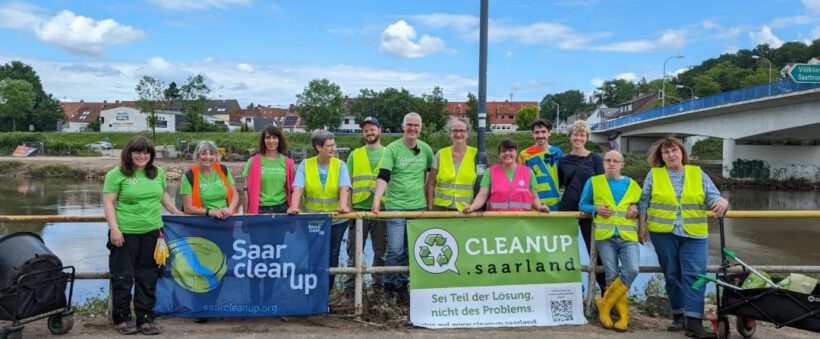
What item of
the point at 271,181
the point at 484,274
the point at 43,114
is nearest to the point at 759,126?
the point at 484,274

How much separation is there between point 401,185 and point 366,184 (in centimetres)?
40

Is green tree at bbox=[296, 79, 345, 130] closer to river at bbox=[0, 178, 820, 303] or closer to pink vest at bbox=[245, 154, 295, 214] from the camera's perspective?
river at bbox=[0, 178, 820, 303]

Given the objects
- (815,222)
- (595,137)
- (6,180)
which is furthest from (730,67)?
(6,180)

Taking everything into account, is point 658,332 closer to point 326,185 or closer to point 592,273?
point 592,273

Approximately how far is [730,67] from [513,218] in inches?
4506

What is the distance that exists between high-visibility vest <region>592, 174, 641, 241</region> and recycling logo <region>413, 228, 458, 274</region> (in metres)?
1.29

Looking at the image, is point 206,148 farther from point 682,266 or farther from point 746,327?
point 746,327

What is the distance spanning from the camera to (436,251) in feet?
17.3

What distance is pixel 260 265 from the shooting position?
5.24m

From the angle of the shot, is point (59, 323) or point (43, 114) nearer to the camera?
point (59, 323)

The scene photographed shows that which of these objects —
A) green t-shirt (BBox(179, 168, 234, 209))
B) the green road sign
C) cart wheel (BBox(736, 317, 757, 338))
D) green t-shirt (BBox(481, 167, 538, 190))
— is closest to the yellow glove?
green t-shirt (BBox(179, 168, 234, 209))

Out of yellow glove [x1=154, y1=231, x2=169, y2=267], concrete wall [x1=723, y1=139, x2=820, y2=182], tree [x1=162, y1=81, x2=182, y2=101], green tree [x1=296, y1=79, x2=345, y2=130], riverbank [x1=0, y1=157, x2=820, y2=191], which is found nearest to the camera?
yellow glove [x1=154, y1=231, x2=169, y2=267]

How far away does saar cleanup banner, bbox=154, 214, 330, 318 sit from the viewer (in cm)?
521

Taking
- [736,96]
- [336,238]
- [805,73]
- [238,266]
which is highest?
[805,73]
